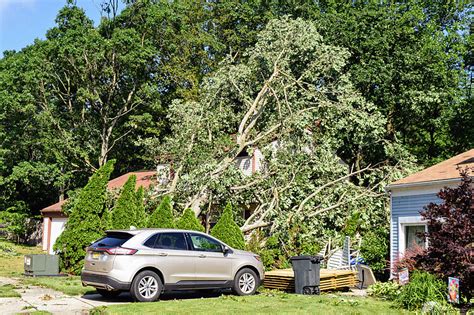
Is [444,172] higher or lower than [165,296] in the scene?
higher

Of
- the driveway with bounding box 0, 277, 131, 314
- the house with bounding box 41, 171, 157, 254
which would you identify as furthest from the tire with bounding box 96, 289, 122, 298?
the house with bounding box 41, 171, 157, 254

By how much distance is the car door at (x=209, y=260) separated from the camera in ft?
41.5

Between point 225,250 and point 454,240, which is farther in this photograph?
point 225,250

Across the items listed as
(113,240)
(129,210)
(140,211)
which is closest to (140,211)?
(140,211)

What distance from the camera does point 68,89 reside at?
3525cm

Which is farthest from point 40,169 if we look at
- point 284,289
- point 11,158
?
point 284,289

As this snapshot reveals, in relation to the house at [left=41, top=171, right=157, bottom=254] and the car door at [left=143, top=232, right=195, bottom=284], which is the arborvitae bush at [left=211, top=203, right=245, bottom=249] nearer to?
the car door at [left=143, top=232, right=195, bottom=284]

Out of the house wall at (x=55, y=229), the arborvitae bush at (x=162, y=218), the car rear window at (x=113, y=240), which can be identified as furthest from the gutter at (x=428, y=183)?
the house wall at (x=55, y=229)

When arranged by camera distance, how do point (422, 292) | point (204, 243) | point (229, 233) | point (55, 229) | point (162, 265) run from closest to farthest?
1. point (422, 292)
2. point (162, 265)
3. point (204, 243)
4. point (229, 233)
5. point (55, 229)

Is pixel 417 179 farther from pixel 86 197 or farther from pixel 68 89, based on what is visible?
pixel 68 89

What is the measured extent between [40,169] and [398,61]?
22.8m

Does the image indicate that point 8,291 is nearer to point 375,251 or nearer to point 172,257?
point 172,257

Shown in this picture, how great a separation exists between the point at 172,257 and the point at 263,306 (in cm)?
238

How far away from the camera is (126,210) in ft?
65.1
